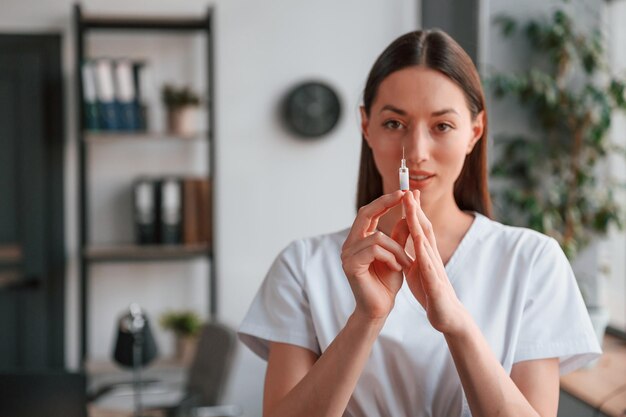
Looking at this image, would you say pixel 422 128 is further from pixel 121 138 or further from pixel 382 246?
pixel 121 138

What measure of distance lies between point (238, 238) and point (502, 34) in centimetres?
172

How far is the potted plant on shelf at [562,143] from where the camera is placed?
332cm

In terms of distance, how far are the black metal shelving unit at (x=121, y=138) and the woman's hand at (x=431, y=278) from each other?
299 centimetres

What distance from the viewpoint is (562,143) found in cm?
353

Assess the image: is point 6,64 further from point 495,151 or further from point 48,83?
point 495,151

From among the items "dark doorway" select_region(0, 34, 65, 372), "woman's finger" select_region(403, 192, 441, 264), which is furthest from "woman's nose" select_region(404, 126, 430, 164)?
"dark doorway" select_region(0, 34, 65, 372)

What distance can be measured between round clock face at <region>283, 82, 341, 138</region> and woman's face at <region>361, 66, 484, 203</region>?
3.05 metres

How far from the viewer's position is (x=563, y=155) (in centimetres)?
349

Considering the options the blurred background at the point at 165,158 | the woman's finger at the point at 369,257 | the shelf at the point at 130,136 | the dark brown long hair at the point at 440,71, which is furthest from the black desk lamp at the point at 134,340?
the woman's finger at the point at 369,257

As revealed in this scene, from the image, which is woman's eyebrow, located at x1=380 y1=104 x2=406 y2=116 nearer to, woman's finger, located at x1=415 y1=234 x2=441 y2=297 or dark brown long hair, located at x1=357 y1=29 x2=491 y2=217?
dark brown long hair, located at x1=357 y1=29 x2=491 y2=217

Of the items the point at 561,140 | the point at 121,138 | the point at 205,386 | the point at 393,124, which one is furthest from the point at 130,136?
the point at 393,124

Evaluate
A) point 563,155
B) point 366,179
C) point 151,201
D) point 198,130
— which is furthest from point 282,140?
point 366,179

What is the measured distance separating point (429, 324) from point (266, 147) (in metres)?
3.16

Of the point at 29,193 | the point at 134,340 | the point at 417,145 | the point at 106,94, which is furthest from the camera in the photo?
the point at 29,193
